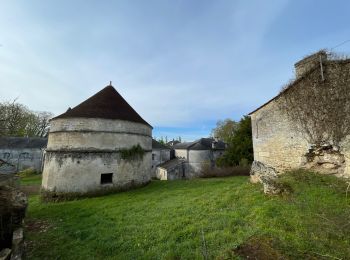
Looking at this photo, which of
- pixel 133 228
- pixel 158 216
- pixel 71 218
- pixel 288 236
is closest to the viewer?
pixel 288 236

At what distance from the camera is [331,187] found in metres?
7.66

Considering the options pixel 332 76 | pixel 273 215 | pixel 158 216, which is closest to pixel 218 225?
pixel 273 215

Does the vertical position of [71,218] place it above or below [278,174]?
below

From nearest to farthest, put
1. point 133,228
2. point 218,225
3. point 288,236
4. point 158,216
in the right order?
point 288,236 < point 218,225 < point 133,228 < point 158,216

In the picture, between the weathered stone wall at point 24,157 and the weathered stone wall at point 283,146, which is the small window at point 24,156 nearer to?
the weathered stone wall at point 24,157

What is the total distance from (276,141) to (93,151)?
9.93m

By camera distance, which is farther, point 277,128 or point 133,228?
point 277,128

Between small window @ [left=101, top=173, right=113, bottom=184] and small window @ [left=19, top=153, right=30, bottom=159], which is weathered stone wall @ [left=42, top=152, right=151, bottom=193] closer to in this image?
small window @ [left=101, top=173, right=113, bottom=184]

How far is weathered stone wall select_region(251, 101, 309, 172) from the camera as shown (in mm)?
9258

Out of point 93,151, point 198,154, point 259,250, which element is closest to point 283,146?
point 259,250

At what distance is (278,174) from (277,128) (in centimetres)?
206

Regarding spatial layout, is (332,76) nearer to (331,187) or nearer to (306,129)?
(306,129)

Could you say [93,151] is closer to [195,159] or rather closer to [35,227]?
[35,227]

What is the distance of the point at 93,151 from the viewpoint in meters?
13.1
